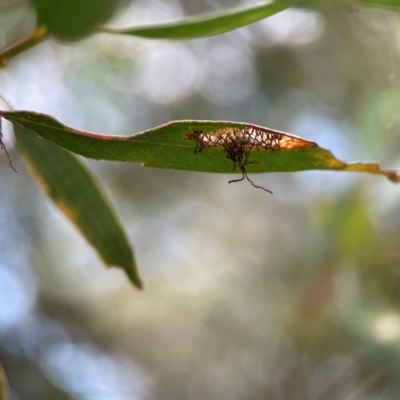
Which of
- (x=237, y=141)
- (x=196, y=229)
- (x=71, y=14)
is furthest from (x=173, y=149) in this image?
(x=196, y=229)

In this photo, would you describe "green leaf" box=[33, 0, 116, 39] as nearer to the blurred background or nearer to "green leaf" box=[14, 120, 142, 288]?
"green leaf" box=[14, 120, 142, 288]

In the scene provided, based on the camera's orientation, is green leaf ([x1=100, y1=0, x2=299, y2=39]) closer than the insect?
No

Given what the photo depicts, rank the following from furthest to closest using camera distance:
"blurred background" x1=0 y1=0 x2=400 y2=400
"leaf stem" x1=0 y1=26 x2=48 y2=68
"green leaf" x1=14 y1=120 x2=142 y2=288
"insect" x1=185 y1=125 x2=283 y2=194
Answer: "blurred background" x1=0 y1=0 x2=400 y2=400
"green leaf" x1=14 y1=120 x2=142 y2=288
"leaf stem" x1=0 y1=26 x2=48 y2=68
"insect" x1=185 y1=125 x2=283 y2=194

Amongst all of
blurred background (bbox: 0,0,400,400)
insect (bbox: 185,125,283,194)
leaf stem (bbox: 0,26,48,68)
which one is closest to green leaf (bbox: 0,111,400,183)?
insect (bbox: 185,125,283,194)

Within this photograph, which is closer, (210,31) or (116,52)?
(210,31)

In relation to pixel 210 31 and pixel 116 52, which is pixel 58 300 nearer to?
pixel 116 52

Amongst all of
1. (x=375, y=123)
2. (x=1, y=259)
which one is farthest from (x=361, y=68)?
(x=1, y=259)

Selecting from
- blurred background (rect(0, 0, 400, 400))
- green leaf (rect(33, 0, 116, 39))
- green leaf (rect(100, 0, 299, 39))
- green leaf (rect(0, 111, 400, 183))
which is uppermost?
blurred background (rect(0, 0, 400, 400))

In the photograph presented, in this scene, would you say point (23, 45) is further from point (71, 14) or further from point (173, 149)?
point (173, 149)
